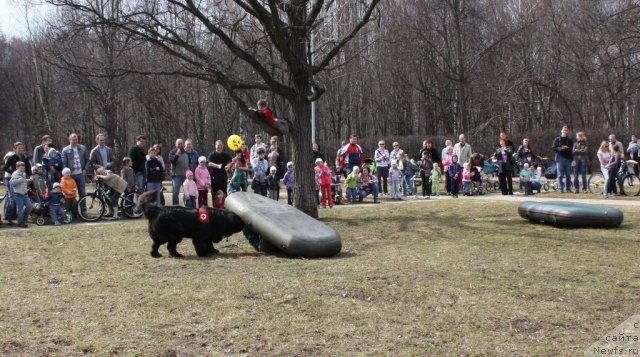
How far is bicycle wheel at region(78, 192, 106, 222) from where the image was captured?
14955 mm

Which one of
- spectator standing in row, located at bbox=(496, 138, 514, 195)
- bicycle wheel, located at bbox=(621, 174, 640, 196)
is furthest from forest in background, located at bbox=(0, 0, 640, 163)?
spectator standing in row, located at bbox=(496, 138, 514, 195)

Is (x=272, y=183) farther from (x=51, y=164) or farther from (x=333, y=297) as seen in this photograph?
(x=333, y=297)

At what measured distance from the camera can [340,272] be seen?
8.37 metres

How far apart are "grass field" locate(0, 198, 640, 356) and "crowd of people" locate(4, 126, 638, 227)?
3338 millimetres

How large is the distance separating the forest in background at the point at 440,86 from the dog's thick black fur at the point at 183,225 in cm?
1894

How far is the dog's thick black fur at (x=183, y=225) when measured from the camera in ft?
31.3

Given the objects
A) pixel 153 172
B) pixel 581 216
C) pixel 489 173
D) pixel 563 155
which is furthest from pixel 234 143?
pixel 489 173

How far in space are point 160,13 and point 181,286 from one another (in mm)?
7548

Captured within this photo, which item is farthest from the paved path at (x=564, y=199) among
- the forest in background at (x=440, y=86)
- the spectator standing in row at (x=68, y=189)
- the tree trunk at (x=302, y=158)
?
the forest in background at (x=440, y=86)

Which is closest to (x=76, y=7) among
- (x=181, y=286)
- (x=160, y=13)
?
(x=160, y=13)

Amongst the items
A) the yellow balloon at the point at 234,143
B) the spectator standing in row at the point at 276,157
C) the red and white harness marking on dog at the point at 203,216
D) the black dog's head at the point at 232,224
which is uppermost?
the yellow balloon at the point at 234,143

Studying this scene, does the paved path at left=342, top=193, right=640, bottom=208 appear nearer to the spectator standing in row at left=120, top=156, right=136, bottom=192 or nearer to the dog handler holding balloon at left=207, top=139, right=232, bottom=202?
the dog handler holding balloon at left=207, top=139, right=232, bottom=202

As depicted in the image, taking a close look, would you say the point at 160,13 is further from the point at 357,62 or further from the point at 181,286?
the point at 357,62

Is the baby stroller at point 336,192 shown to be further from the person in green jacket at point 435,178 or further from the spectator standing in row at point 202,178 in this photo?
the spectator standing in row at point 202,178
